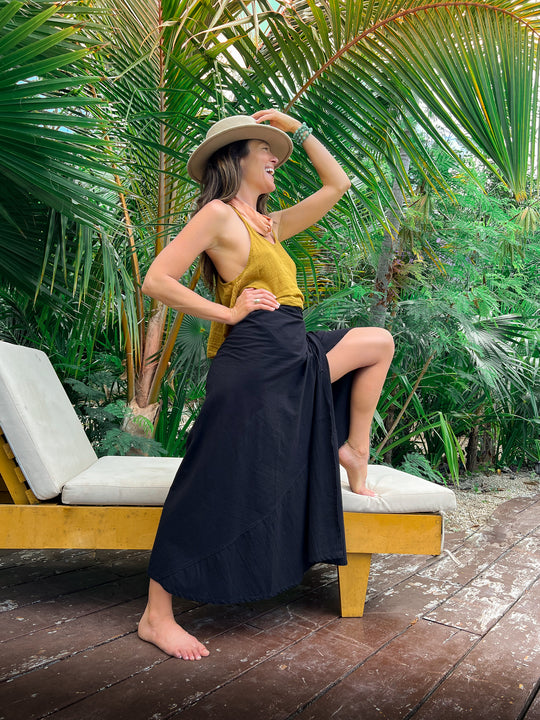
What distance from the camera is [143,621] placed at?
1.89m

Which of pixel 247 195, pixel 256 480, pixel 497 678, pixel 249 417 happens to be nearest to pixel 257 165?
pixel 247 195

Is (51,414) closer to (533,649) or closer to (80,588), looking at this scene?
(80,588)

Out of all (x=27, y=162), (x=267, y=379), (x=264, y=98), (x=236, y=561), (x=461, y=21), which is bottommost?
(x=236, y=561)

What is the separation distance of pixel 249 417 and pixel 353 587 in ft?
2.36

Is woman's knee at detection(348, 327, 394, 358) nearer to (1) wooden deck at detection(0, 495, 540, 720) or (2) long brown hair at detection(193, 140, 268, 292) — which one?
(2) long brown hair at detection(193, 140, 268, 292)

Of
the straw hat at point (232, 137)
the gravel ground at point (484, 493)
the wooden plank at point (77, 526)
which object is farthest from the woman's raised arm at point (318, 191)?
the gravel ground at point (484, 493)

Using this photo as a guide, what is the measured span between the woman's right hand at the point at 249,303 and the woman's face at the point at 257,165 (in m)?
0.40

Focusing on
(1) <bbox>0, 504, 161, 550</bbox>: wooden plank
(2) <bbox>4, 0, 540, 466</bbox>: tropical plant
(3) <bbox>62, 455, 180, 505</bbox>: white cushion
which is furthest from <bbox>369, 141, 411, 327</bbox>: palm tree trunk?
(1) <bbox>0, 504, 161, 550</bbox>: wooden plank

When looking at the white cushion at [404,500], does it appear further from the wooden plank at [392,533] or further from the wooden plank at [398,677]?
the wooden plank at [398,677]

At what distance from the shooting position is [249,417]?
1.87 meters

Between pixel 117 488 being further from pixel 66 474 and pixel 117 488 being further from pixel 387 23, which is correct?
pixel 387 23

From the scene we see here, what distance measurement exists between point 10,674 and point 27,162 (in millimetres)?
1555

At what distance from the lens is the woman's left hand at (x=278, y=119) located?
212 cm

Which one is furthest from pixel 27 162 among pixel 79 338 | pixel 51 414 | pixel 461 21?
pixel 461 21
